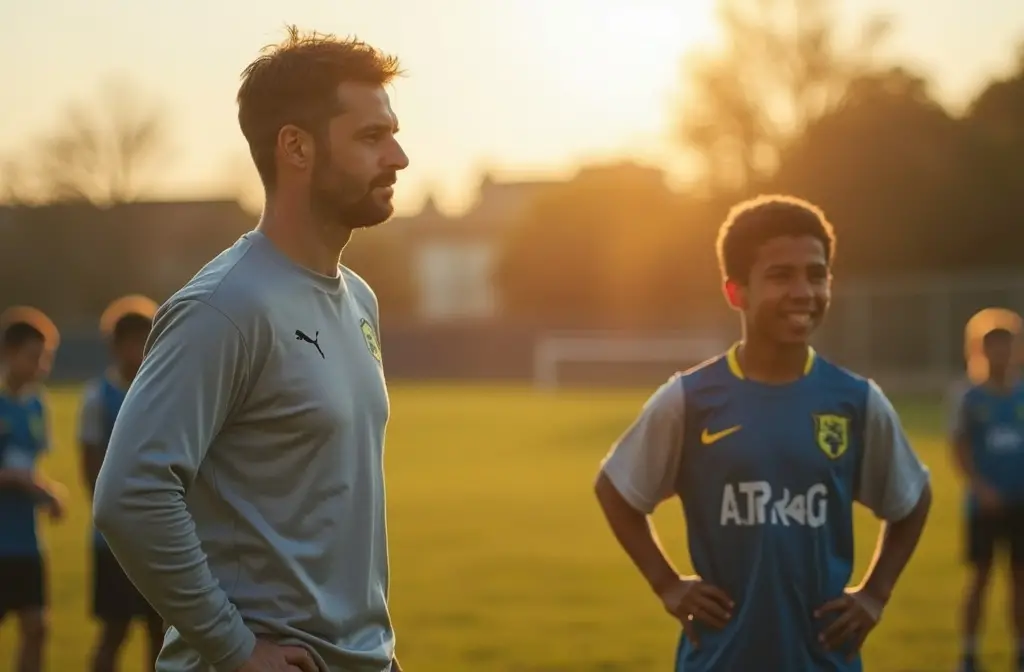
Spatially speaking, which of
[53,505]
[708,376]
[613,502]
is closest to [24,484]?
[53,505]

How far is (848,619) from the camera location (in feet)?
12.6

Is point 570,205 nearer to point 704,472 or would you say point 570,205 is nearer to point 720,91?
point 720,91

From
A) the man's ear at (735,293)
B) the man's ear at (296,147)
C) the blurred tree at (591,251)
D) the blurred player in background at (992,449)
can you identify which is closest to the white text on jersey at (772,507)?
the man's ear at (735,293)

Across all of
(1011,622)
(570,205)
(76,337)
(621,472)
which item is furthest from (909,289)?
(621,472)

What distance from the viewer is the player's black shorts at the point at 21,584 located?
6871mm

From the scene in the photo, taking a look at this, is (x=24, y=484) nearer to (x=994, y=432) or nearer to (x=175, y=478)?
(x=175, y=478)

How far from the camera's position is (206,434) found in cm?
267

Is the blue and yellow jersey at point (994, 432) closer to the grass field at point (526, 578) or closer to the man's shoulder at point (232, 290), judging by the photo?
the grass field at point (526, 578)

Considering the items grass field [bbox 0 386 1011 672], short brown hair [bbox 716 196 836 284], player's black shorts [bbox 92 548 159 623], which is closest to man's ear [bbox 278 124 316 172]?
short brown hair [bbox 716 196 836 284]

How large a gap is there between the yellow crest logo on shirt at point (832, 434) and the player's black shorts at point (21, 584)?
4408mm

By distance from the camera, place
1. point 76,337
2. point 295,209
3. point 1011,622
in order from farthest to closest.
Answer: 1. point 76,337
2. point 1011,622
3. point 295,209

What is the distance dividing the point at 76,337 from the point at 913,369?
29.2 metres

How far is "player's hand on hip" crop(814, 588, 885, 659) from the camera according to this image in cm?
383

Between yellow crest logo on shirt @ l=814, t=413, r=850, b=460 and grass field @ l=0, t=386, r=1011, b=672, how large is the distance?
12.6 ft
